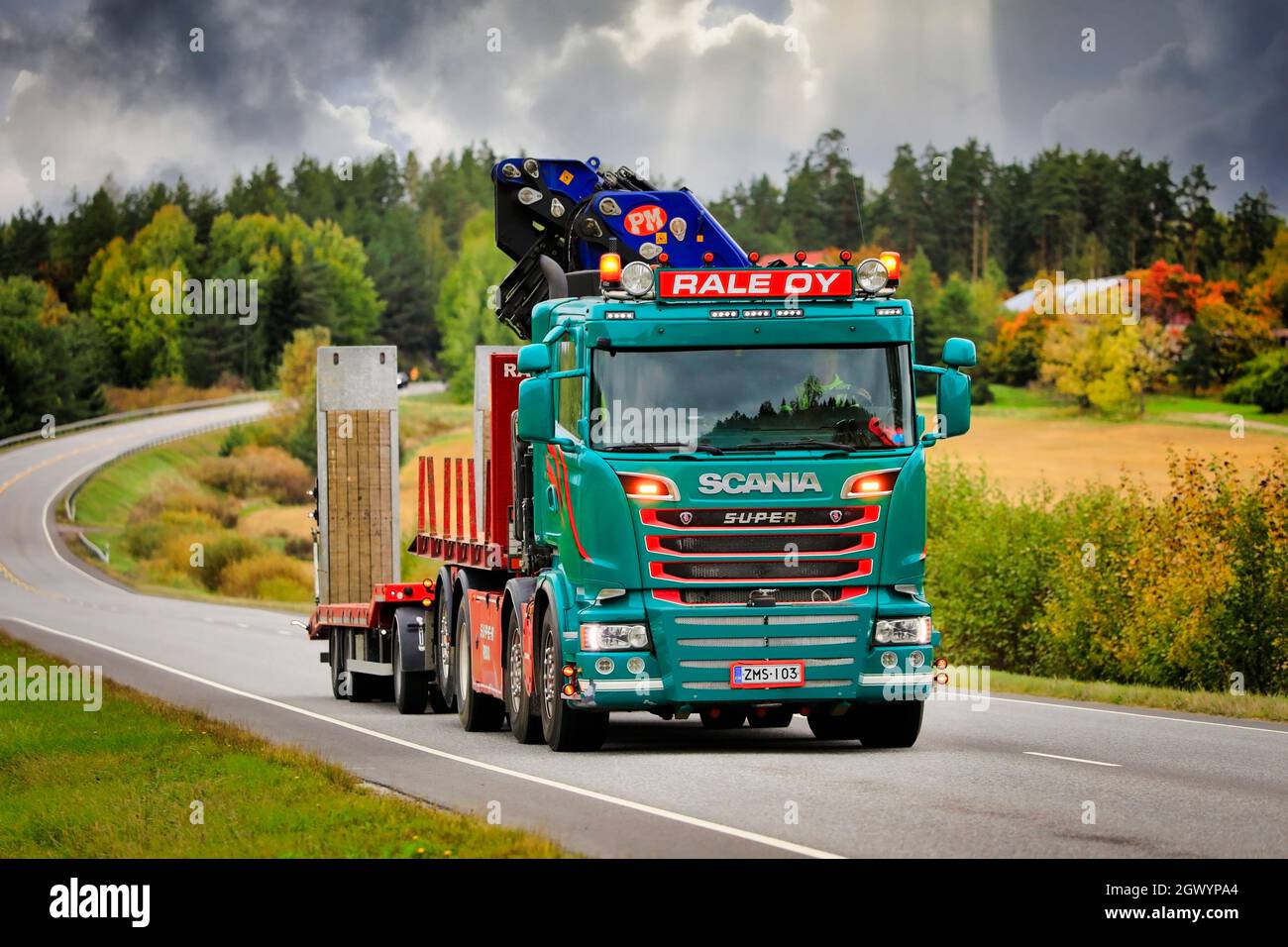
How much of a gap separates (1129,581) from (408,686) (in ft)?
45.4

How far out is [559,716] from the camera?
16.5 metres

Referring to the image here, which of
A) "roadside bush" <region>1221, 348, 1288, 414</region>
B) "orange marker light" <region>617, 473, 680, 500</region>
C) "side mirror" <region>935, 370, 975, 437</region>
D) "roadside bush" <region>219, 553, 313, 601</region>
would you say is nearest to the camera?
"orange marker light" <region>617, 473, 680, 500</region>

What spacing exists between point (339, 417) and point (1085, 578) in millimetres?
14321

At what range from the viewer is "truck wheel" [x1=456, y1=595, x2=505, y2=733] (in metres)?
19.8

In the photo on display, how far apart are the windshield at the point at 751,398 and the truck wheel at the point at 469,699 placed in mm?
4784

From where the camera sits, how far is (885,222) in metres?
166

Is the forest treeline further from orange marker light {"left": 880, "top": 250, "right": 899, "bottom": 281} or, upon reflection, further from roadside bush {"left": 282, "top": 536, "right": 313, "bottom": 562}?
orange marker light {"left": 880, "top": 250, "right": 899, "bottom": 281}

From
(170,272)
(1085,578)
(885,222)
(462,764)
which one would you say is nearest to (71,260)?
(170,272)

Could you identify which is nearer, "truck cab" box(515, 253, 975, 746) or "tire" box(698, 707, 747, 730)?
"truck cab" box(515, 253, 975, 746)

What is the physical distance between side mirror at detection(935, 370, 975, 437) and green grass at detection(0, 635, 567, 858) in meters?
5.19

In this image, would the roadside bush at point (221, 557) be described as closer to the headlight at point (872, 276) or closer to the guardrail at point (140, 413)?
the guardrail at point (140, 413)

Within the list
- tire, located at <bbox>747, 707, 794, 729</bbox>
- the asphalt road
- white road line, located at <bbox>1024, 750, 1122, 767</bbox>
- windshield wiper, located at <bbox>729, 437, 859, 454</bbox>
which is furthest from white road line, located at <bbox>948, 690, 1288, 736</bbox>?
windshield wiper, located at <bbox>729, 437, 859, 454</bbox>

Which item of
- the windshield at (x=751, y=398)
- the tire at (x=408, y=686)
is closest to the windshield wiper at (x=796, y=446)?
the windshield at (x=751, y=398)

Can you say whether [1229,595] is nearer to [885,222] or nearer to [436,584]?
[436,584]
